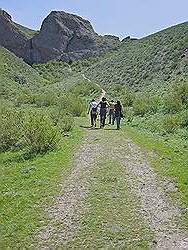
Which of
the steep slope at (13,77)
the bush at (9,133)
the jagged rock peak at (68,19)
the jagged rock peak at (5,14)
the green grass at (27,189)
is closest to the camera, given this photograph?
the green grass at (27,189)

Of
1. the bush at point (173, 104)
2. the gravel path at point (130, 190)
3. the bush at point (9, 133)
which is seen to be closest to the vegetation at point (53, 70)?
the bush at point (173, 104)

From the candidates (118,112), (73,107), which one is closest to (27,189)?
(118,112)

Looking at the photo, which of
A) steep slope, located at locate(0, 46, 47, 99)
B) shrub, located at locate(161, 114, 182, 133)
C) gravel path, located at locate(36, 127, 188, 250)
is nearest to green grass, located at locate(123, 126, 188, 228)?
gravel path, located at locate(36, 127, 188, 250)

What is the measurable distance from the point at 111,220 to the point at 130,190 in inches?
97.2

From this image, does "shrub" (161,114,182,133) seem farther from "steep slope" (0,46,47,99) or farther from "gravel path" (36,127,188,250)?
"steep slope" (0,46,47,99)

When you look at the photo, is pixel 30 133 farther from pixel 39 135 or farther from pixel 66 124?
pixel 66 124

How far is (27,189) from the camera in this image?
14.7 meters

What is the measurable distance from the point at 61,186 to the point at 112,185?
1731 mm

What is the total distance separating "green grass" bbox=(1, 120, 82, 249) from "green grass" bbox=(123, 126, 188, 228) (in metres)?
3.39

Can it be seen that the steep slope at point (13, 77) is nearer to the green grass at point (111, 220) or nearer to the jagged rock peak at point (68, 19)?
the green grass at point (111, 220)

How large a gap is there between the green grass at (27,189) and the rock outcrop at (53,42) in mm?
118186

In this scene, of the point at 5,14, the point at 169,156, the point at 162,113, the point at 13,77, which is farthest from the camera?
the point at 5,14

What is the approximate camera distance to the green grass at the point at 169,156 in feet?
46.2

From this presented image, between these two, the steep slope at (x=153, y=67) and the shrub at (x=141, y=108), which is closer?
the shrub at (x=141, y=108)
